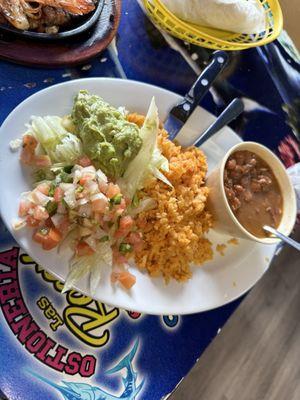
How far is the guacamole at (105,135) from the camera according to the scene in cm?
120

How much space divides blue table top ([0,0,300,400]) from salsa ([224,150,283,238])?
0.87 feet

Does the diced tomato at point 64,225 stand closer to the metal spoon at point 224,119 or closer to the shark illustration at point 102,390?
the shark illustration at point 102,390

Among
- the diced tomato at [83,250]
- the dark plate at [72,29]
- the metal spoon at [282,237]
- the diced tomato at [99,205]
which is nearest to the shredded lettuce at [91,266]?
the diced tomato at [83,250]

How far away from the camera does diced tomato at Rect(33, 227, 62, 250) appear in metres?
1.12

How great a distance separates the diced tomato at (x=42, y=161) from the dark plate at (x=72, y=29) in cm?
36

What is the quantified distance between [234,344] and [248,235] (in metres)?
1.25

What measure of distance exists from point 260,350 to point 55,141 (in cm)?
175

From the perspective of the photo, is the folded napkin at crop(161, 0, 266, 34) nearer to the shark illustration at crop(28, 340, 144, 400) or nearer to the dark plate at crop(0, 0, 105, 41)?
the dark plate at crop(0, 0, 105, 41)

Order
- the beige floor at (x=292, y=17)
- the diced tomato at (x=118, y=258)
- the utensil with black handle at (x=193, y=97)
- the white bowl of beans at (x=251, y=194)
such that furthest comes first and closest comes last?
1. the beige floor at (x=292, y=17)
2. the utensil with black handle at (x=193, y=97)
3. the white bowl of beans at (x=251, y=194)
4. the diced tomato at (x=118, y=258)

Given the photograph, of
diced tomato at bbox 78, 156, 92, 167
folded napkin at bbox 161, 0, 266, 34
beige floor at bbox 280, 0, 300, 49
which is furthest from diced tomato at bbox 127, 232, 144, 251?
beige floor at bbox 280, 0, 300, 49

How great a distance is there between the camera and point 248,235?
4.28 feet

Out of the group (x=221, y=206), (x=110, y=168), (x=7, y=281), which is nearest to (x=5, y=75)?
(x=110, y=168)

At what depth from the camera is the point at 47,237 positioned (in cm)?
112

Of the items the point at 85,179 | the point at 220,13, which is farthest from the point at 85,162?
the point at 220,13
